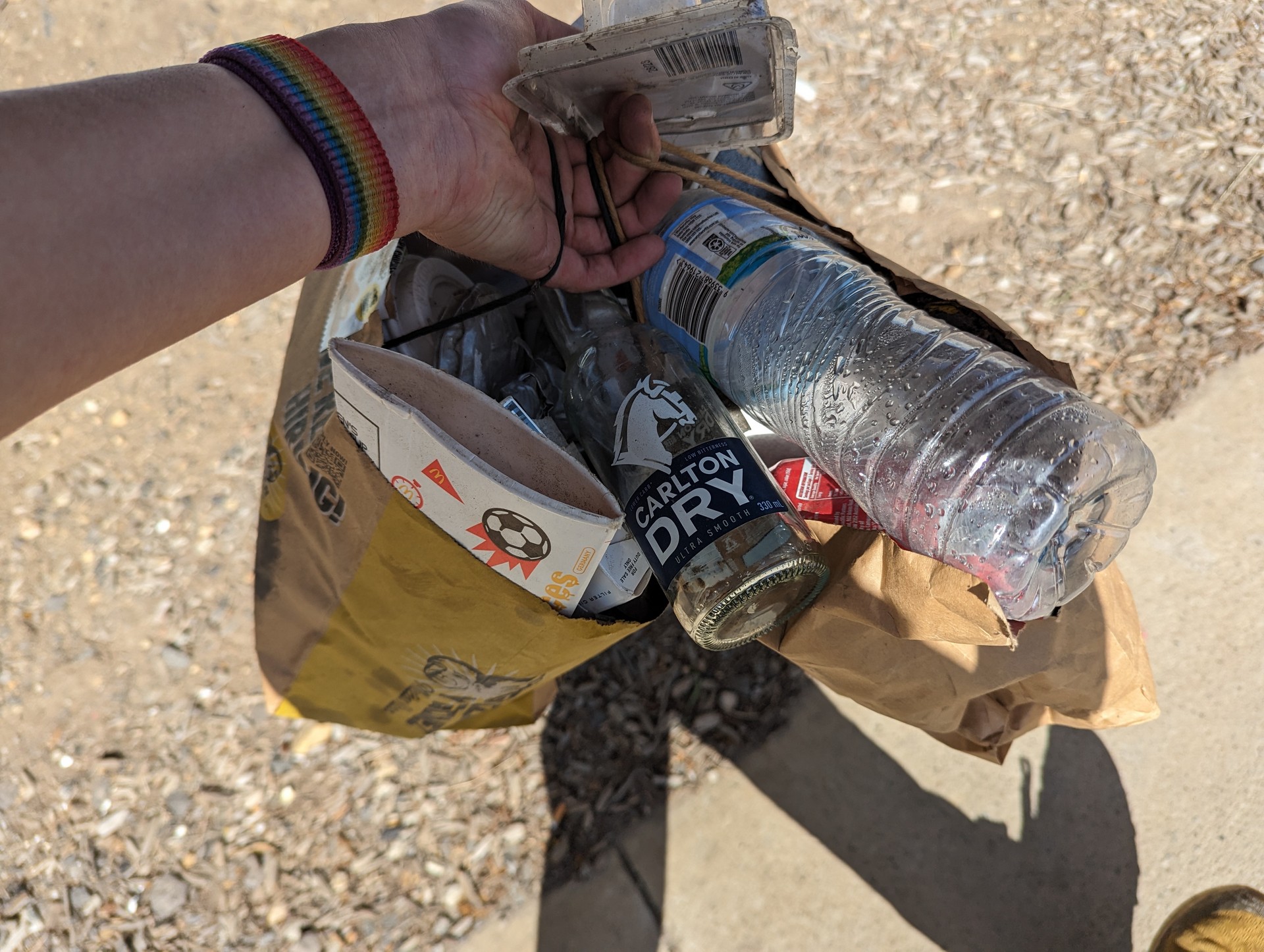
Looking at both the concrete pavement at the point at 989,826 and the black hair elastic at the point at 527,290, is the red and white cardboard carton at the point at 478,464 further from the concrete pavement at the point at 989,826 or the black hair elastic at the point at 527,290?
the concrete pavement at the point at 989,826

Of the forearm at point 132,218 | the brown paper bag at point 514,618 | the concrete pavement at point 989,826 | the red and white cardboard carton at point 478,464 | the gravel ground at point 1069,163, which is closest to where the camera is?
the forearm at point 132,218

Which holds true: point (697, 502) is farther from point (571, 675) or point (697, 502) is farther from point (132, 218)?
point (571, 675)

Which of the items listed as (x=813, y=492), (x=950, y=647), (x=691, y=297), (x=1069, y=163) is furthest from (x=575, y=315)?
(x=1069, y=163)

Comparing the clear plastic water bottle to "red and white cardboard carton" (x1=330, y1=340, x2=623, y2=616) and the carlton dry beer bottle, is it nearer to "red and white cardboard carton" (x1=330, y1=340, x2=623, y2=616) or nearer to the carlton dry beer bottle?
the carlton dry beer bottle

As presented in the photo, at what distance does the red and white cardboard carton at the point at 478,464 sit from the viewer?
1005 mm

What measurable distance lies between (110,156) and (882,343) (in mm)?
977

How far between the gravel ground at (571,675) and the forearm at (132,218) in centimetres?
141

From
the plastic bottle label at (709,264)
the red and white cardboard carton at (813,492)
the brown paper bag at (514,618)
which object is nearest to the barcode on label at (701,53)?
the plastic bottle label at (709,264)

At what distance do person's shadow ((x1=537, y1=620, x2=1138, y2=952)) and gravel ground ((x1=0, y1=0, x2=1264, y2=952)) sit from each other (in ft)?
0.04

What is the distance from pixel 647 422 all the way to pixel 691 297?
250 millimetres

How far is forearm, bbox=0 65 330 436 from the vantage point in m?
0.85

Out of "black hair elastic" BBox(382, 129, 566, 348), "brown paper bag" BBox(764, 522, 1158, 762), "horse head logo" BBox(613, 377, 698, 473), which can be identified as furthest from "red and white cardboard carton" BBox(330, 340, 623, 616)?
"brown paper bag" BBox(764, 522, 1158, 762)

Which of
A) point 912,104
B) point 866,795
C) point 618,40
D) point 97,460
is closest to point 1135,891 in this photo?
point 866,795

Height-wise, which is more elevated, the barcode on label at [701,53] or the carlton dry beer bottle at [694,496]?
the barcode on label at [701,53]
